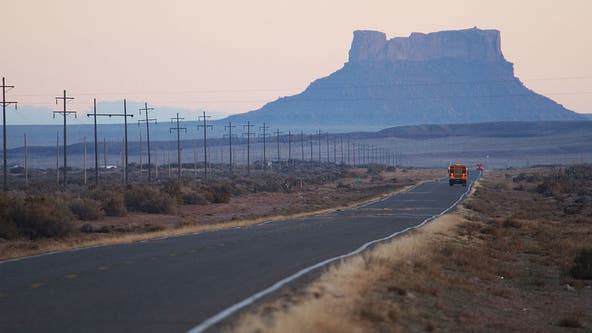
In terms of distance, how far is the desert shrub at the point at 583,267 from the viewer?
862 inches

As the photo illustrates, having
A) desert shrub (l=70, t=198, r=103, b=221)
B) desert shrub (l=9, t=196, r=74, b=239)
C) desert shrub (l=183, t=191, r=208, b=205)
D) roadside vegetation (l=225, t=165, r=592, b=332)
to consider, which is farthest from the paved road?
desert shrub (l=183, t=191, r=208, b=205)

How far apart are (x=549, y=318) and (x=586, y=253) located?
23.0 ft

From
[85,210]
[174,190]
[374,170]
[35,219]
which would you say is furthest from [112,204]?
[374,170]

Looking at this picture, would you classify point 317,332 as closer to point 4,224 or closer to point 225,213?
point 4,224

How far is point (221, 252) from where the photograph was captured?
21.0 m

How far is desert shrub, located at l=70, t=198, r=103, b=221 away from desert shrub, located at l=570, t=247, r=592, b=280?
84.7 ft

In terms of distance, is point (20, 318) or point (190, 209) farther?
point (190, 209)

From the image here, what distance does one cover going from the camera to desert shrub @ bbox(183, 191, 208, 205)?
59.0 metres

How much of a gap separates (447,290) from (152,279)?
5303 millimetres

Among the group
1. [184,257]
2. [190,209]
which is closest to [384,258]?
[184,257]

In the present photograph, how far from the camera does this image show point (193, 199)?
59.2m

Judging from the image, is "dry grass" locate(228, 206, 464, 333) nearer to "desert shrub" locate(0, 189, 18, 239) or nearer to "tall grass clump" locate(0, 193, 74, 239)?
"desert shrub" locate(0, 189, 18, 239)

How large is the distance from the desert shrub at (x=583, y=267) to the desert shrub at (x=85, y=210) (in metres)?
25.8

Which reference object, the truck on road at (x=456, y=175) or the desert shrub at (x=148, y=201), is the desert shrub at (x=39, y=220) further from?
the truck on road at (x=456, y=175)
